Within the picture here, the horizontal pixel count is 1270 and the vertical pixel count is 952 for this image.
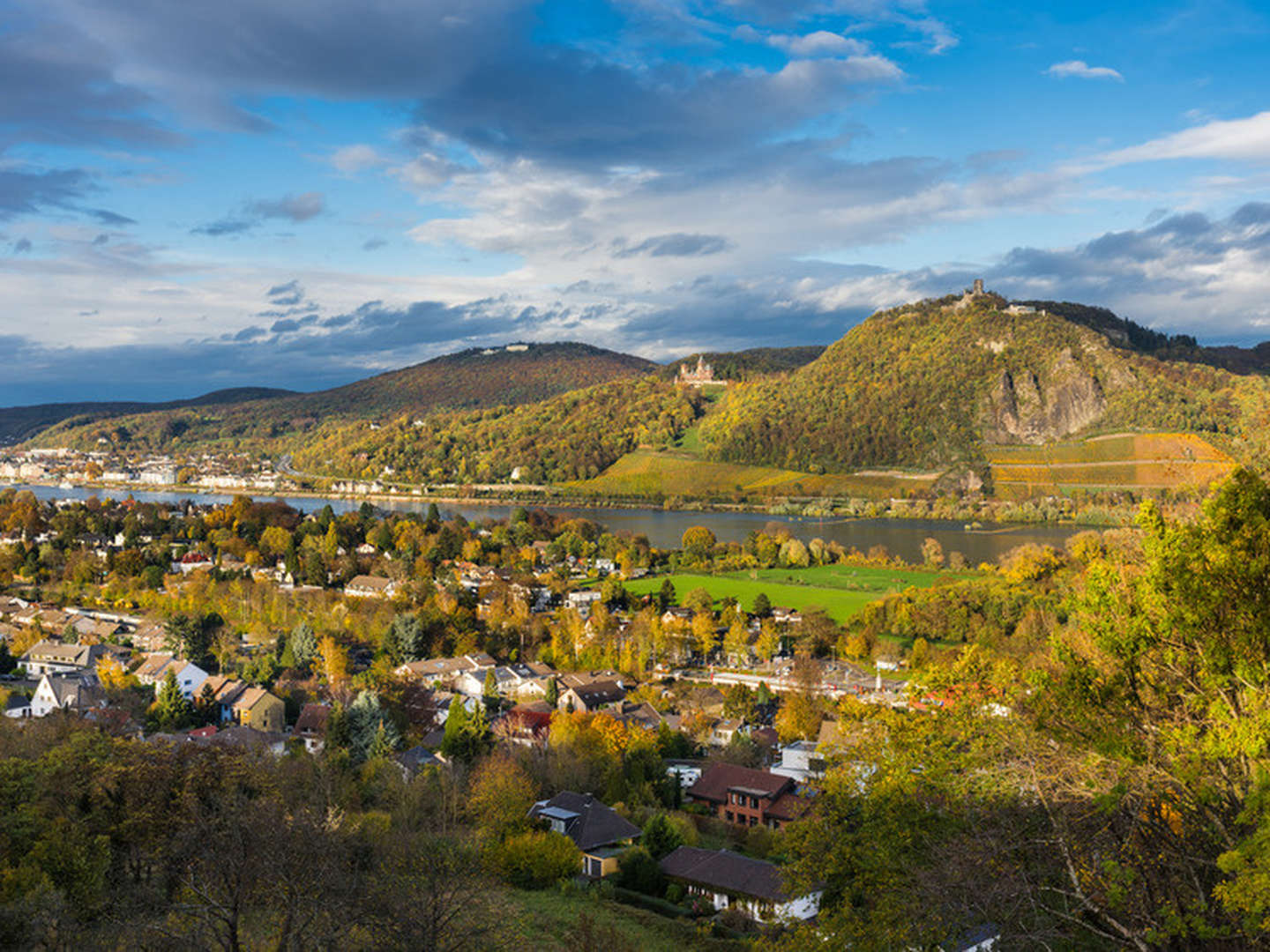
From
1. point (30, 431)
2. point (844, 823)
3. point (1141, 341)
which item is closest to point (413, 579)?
point (844, 823)

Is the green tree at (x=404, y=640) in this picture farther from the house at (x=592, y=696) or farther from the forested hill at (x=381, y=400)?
the forested hill at (x=381, y=400)

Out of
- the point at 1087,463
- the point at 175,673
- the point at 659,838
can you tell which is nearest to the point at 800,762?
the point at 659,838

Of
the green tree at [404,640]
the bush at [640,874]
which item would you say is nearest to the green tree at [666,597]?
the green tree at [404,640]

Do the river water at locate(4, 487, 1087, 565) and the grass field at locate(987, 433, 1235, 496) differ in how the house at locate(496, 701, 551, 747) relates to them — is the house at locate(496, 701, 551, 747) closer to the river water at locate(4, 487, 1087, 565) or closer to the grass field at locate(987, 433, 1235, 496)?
the river water at locate(4, 487, 1087, 565)

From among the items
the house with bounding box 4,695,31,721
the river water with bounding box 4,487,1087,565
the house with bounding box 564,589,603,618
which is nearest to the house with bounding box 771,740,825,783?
the house with bounding box 564,589,603,618

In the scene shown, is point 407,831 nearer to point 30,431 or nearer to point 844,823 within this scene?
point 844,823

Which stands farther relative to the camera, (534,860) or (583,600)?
(583,600)

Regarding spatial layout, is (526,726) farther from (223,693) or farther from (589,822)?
(223,693)
